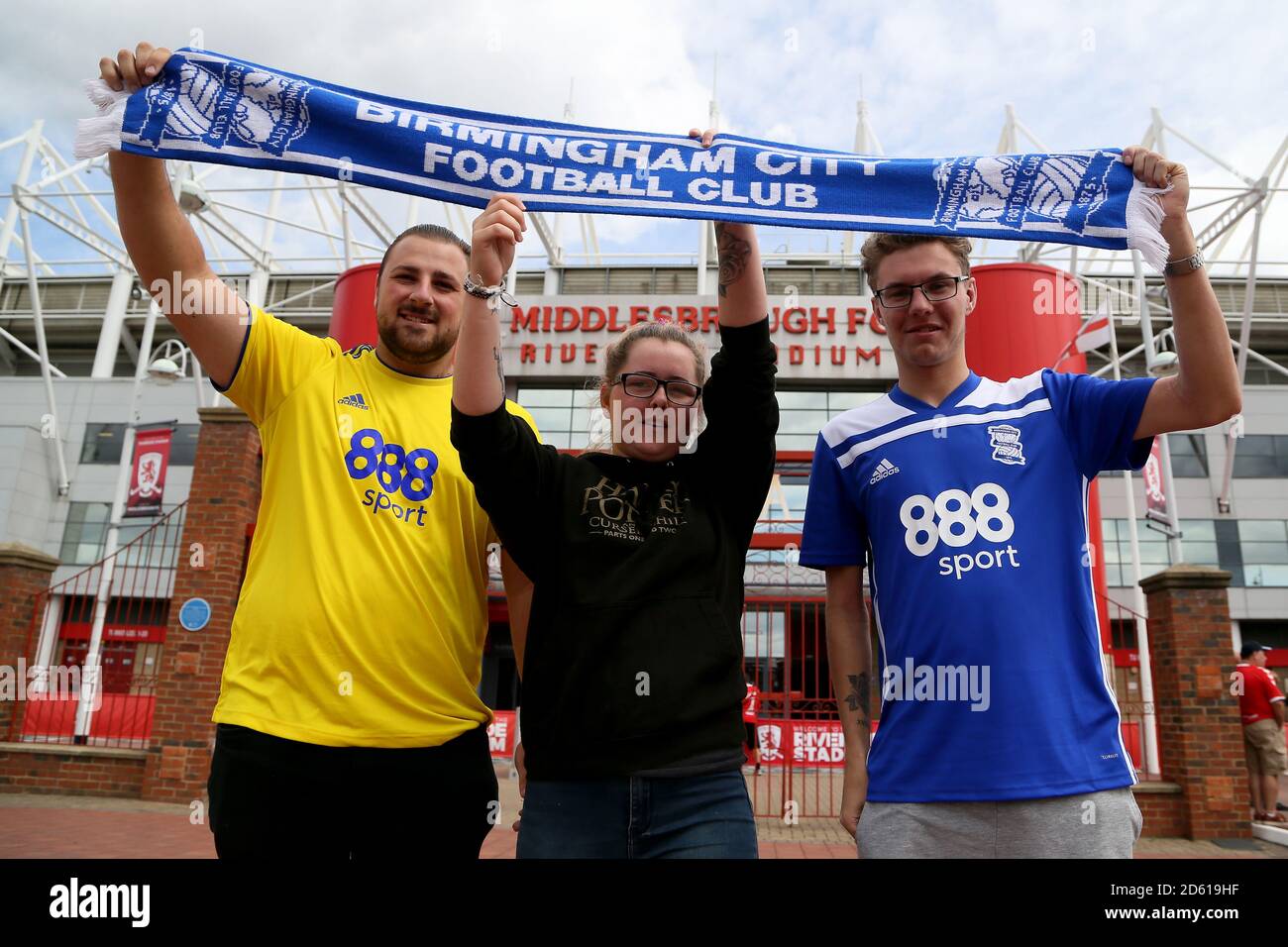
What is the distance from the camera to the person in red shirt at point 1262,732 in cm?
880

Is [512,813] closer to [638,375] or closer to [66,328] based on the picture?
[638,375]

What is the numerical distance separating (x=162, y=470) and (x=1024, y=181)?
1524cm

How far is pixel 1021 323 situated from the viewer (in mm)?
14070

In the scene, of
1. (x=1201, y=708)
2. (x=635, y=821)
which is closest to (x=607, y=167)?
(x=635, y=821)

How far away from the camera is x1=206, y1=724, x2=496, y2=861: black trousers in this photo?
75.5 inches

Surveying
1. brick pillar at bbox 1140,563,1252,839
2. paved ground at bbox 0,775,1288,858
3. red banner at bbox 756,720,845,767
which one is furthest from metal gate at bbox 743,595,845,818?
brick pillar at bbox 1140,563,1252,839

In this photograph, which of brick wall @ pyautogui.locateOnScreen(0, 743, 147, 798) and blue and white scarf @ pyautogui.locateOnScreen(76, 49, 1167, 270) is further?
brick wall @ pyautogui.locateOnScreen(0, 743, 147, 798)

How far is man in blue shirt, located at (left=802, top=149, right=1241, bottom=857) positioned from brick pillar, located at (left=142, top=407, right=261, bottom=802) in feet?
24.8

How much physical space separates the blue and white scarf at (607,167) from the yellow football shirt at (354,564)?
560 millimetres

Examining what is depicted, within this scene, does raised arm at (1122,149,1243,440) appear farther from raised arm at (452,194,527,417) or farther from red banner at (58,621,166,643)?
red banner at (58,621,166,643)

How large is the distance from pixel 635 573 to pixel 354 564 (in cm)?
73

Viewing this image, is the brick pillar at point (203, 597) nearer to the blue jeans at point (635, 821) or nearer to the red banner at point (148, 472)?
the red banner at point (148, 472)
